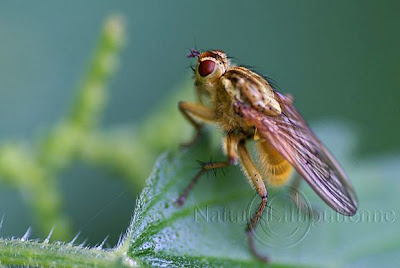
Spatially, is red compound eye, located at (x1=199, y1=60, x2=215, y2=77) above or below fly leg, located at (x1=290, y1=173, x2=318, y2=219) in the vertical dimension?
above

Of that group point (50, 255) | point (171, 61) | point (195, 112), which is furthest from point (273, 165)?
point (171, 61)

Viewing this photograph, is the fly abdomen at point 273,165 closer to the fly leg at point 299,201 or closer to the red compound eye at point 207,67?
the fly leg at point 299,201

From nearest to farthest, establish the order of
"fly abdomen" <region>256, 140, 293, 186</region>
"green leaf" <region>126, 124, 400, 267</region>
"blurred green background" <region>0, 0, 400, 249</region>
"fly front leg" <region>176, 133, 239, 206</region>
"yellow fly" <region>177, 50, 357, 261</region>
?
"green leaf" <region>126, 124, 400, 267</region>
"fly front leg" <region>176, 133, 239, 206</region>
"yellow fly" <region>177, 50, 357, 261</region>
"fly abdomen" <region>256, 140, 293, 186</region>
"blurred green background" <region>0, 0, 400, 249</region>

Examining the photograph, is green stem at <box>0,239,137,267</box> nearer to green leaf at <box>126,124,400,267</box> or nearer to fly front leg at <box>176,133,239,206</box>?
green leaf at <box>126,124,400,267</box>

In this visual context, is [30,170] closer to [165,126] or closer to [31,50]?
[165,126]

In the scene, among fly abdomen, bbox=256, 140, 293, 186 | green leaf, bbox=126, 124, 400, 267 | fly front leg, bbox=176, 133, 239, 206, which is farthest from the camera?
fly abdomen, bbox=256, 140, 293, 186

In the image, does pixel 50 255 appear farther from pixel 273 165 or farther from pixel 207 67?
pixel 207 67

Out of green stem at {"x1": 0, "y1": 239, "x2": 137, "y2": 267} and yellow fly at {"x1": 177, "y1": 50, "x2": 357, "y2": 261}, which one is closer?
green stem at {"x1": 0, "y1": 239, "x2": 137, "y2": 267}

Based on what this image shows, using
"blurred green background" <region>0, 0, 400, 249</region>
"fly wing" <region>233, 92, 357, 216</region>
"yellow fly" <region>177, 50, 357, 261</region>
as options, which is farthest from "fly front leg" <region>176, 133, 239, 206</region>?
"blurred green background" <region>0, 0, 400, 249</region>
